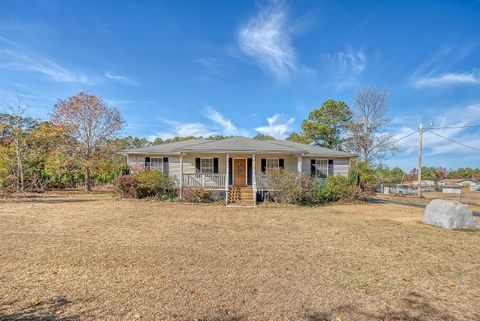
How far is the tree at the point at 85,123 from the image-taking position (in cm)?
2158

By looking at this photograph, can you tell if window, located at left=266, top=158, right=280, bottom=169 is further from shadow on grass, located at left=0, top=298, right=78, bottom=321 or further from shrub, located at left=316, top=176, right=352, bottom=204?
shadow on grass, located at left=0, top=298, right=78, bottom=321

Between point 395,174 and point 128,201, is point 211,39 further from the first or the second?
point 395,174

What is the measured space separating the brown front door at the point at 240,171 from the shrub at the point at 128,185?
6.57m

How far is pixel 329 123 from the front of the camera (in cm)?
3155

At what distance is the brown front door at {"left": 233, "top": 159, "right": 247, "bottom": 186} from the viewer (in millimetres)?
17656

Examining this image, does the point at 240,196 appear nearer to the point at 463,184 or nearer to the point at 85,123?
the point at 85,123

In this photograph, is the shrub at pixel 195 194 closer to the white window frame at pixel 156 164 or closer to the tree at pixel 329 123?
the white window frame at pixel 156 164

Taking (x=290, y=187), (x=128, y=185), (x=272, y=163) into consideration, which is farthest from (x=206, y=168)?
(x=290, y=187)

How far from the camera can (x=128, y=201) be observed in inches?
574

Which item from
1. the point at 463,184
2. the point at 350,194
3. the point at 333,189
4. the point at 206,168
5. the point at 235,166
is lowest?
the point at 463,184

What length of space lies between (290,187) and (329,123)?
20073mm

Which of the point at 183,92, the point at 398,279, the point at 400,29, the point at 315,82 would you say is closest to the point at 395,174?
the point at 315,82

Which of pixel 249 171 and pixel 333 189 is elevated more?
pixel 249 171

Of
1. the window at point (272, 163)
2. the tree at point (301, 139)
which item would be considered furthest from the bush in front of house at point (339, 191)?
the tree at point (301, 139)
